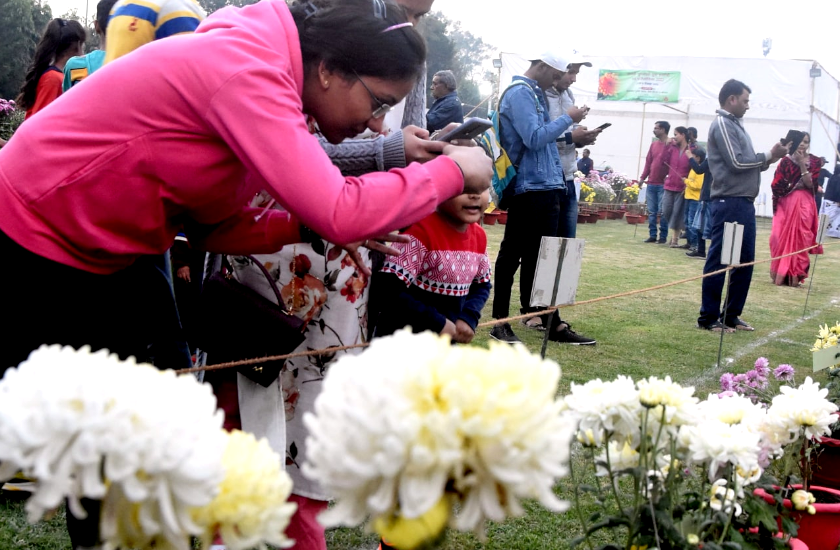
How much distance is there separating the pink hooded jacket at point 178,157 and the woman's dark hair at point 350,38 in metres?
0.12

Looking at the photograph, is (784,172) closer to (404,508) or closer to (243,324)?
(243,324)

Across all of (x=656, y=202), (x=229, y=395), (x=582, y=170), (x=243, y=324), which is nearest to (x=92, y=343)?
(x=243, y=324)

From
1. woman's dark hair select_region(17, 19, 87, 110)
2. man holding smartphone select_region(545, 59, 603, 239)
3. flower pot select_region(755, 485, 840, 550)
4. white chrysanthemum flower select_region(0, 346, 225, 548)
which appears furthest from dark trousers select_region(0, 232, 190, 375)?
man holding smartphone select_region(545, 59, 603, 239)

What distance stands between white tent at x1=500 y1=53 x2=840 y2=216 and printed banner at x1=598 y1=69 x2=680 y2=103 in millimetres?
164

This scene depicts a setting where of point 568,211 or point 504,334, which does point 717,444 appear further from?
point 568,211

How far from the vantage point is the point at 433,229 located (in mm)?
2727

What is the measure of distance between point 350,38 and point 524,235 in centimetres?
411

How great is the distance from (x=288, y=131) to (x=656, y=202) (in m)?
13.7

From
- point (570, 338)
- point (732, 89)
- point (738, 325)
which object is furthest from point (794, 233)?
point (570, 338)

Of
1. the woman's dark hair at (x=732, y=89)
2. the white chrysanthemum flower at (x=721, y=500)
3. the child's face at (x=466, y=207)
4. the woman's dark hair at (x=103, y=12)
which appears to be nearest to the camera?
the white chrysanthemum flower at (x=721, y=500)

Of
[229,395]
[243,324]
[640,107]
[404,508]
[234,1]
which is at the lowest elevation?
[229,395]

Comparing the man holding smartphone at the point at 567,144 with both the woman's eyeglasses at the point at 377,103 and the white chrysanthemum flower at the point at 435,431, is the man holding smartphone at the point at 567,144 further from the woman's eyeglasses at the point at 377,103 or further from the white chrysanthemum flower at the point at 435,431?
the white chrysanthemum flower at the point at 435,431

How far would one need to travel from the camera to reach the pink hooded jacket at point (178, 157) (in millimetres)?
1388

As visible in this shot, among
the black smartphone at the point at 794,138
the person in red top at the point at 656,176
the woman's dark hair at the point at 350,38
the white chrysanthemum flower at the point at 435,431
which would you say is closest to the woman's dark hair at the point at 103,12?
the woman's dark hair at the point at 350,38
